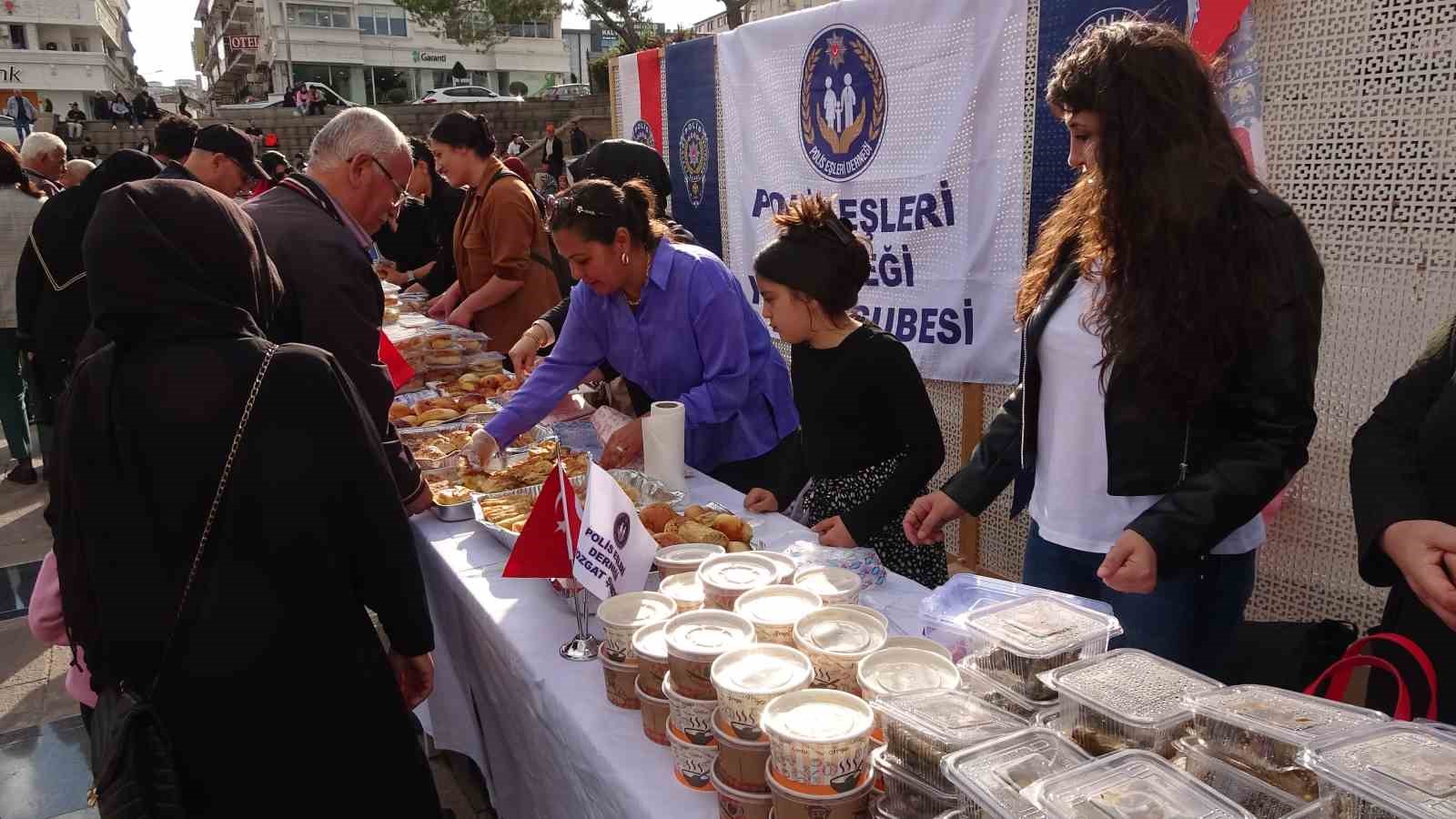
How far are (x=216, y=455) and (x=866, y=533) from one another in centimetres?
135

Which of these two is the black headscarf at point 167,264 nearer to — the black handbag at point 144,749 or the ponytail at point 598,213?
the black handbag at point 144,749

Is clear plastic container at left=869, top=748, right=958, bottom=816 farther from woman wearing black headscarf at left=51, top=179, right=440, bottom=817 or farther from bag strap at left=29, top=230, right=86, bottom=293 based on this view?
bag strap at left=29, top=230, right=86, bottom=293

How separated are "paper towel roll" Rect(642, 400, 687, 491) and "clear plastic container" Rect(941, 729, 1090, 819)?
1.48m

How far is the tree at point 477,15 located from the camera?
38.4 m

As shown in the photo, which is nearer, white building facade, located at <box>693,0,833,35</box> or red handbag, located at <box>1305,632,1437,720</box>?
red handbag, located at <box>1305,632,1437,720</box>

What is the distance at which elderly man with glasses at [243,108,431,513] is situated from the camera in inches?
85.5

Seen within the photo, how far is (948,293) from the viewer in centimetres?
354

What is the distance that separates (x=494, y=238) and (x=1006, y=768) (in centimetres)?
390

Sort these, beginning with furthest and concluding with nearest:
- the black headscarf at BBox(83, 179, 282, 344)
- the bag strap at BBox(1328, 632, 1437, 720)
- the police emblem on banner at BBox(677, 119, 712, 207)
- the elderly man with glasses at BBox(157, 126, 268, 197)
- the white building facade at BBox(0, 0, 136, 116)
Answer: the white building facade at BBox(0, 0, 136, 116) < the police emblem on banner at BBox(677, 119, 712, 207) < the elderly man with glasses at BBox(157, 126, 268, 197) < the black headscarf at BBox(83, 179, 282, 344) < the bag strap at BBox(1328, 632, 1437, 720)

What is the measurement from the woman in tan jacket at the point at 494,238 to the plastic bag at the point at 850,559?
292 cm

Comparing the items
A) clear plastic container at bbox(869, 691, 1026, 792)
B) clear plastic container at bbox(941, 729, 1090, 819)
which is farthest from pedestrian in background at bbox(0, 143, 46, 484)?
clear plastic container at bbox(941, 729, 1090, 819)

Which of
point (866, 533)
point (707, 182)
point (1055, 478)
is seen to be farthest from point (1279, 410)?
point (707, 182)

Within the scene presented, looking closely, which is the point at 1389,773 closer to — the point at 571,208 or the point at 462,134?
the point at 571,208

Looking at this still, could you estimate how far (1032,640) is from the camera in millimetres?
1051
